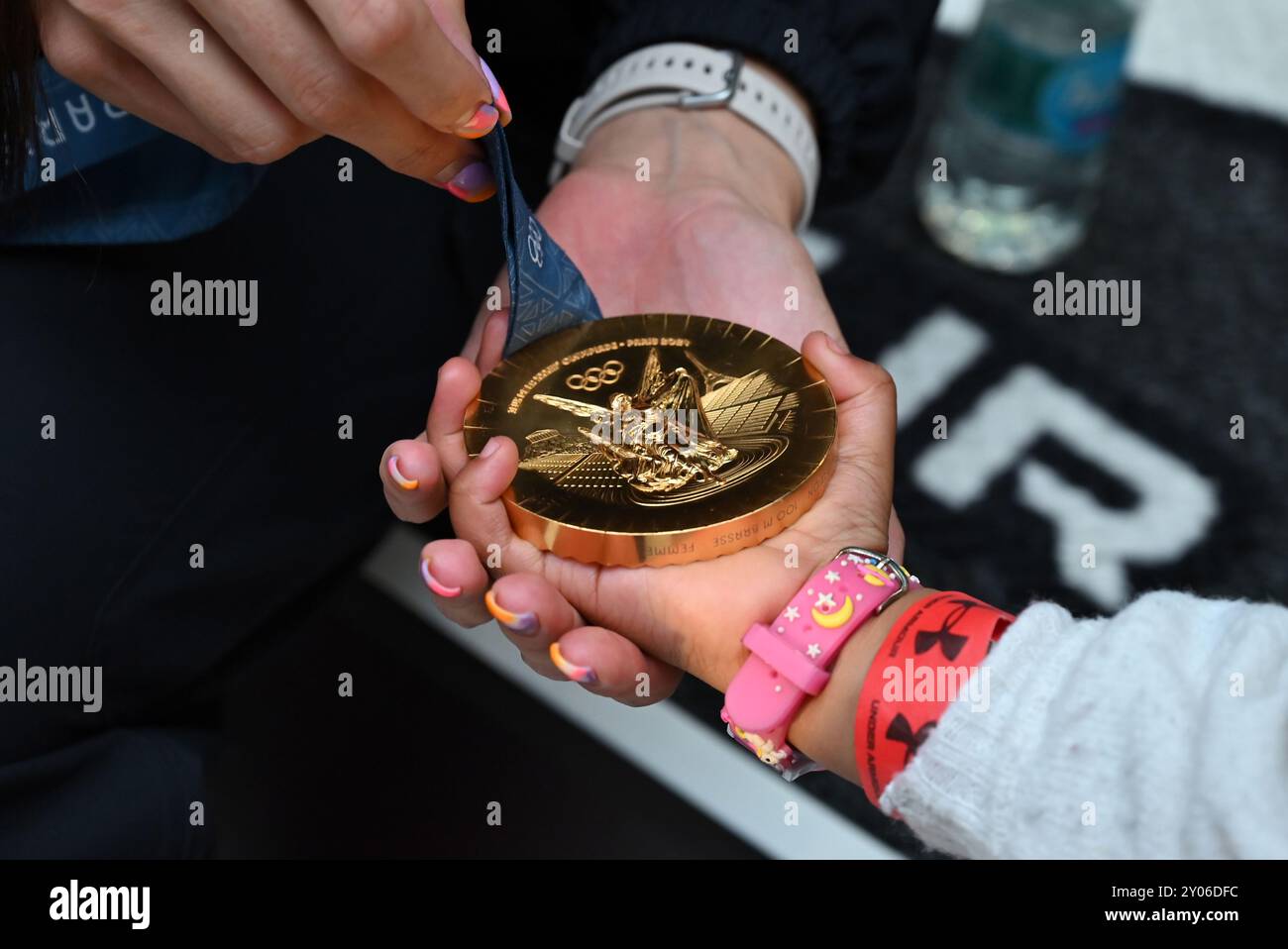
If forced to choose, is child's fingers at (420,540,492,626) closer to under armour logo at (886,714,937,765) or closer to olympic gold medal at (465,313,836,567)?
olympic gold medal at (465,313,836,567)

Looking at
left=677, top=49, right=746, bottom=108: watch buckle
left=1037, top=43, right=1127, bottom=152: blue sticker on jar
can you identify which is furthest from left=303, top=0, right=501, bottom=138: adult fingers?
left=1037, top=43, right=1127, bottom=152: blue sticker on jar

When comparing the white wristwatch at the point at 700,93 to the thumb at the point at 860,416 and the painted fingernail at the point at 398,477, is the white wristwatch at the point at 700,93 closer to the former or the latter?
the thumb at the point at 860,416

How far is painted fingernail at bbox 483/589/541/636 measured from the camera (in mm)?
755

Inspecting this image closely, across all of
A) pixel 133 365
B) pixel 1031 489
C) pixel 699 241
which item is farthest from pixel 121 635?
pixel 1031 489

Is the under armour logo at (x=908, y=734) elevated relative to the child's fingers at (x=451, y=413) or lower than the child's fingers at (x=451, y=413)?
lower

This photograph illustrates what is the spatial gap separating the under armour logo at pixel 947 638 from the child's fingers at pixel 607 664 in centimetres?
19

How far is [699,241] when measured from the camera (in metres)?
1.01

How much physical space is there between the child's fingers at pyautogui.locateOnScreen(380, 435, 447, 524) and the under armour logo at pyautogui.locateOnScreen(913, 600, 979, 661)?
0.34 m

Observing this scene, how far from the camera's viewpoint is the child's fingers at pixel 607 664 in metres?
0.76

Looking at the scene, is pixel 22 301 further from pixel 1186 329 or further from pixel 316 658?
pixel 1186 329

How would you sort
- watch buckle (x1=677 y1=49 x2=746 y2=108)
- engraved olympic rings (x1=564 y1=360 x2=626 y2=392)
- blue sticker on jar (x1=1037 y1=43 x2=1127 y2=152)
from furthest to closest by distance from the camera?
1. blue sticker on jar (x1=1037 y1=43 x2=1127 y2=152)
2. watch buckle (x1=677 y1=49 x2=746 y2=108)
3. engraved olympic rings (x1=564 y1=360 x2=626 y2=392)

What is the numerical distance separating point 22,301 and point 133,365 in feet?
0.27

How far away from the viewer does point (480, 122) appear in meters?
0.73

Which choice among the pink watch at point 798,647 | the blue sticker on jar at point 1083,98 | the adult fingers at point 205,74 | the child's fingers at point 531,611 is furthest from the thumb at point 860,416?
the blue sticker on jar at point 1083,98
